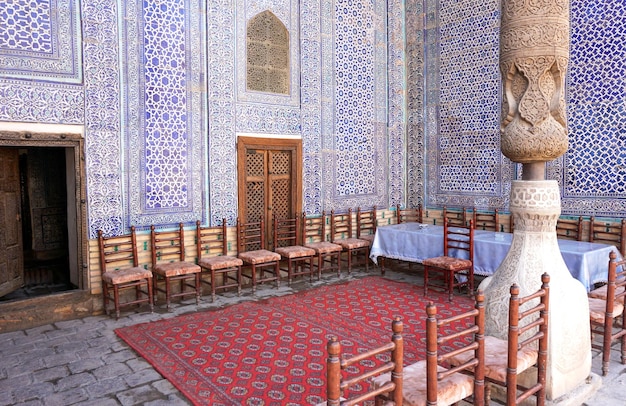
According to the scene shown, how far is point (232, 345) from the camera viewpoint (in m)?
4.23

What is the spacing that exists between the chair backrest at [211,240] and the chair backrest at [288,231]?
80cm

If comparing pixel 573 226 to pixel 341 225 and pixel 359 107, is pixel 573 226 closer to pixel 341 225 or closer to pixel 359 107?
pixel 341 225

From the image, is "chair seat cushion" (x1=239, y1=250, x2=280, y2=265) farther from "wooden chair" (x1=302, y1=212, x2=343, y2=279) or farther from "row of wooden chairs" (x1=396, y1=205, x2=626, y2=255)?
"row of wooden chairs" (x1=396, y1=205, x2=626, y2=255)

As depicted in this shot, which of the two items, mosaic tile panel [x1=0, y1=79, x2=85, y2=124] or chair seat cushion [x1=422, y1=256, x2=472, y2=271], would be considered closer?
mosaic tile panel [x1=0, y1=79, x2=85, y2=124]

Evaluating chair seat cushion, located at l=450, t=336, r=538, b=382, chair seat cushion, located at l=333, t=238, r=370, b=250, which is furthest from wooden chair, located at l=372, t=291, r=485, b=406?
chair seat cushion, located at l=333, t=238, r=370, b=250

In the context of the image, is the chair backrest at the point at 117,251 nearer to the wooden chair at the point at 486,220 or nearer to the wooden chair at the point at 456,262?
the wooden chair at the point at 456,262

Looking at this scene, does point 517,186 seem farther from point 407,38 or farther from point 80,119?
point 407,38

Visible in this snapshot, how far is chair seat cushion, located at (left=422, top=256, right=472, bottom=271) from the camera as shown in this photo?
5.61m

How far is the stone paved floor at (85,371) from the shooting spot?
329cm

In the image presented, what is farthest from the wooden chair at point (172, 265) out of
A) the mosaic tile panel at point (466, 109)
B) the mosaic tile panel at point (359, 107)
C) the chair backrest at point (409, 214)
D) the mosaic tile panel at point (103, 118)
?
the mosaic tile panel at point (466, 109)

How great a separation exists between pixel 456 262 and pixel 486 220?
66.7 inches

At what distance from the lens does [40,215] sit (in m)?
7.37

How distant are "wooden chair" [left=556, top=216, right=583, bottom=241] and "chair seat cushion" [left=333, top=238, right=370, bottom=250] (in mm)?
2565

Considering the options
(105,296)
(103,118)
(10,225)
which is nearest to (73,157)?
(103,118)
